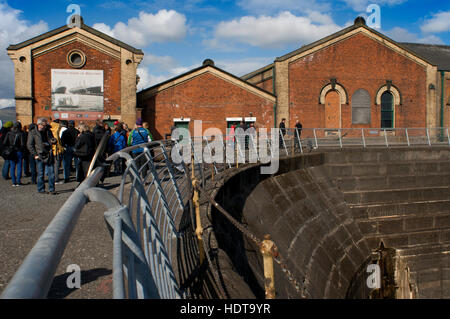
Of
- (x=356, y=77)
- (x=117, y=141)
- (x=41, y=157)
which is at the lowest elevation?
(x=41, y=157)

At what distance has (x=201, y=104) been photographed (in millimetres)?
23969

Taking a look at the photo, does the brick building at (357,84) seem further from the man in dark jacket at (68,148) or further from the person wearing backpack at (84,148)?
the person wearing backpack at (84,148)

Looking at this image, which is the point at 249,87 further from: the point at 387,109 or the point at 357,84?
the point at 387,109

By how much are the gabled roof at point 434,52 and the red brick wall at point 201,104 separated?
18.0 metres

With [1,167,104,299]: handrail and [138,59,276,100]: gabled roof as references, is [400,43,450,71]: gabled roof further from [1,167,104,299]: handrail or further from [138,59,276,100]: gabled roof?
[1,167,104,299]: handrail

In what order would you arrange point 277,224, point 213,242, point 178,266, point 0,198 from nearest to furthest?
point 178,266, point 213,242, point 0,198, point 277,224

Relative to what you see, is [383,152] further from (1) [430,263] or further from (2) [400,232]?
(1) [430,263]

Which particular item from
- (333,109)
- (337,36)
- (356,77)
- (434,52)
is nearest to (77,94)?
(333,109)

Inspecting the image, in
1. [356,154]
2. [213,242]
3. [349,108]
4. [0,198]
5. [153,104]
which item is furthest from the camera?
[349,108]

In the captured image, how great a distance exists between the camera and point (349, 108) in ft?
90.2

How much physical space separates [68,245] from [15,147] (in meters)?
6.56

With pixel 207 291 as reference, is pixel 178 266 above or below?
above
